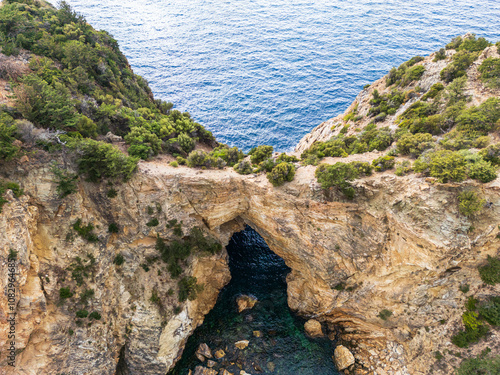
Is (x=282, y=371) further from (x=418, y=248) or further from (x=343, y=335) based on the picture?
(x=418, y=248)

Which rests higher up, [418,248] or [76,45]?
[76,45]

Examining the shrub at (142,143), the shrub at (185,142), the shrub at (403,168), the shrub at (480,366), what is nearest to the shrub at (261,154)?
the shrub at (185,142)

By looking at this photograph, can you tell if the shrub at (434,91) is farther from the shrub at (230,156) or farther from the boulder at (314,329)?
the boulder at (314,329)

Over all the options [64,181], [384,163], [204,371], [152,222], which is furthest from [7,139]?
[384,163]

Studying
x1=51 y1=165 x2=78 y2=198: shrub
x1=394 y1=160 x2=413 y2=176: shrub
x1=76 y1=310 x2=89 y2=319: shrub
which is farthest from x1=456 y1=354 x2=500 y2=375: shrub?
x1=51 y1=165 x2=78 y2=198: shrub

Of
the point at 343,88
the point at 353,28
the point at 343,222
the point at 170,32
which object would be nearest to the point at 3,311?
the point at 343,222

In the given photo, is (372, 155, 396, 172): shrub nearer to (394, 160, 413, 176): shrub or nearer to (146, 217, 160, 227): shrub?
(394, 160, 413, 176): shrub
